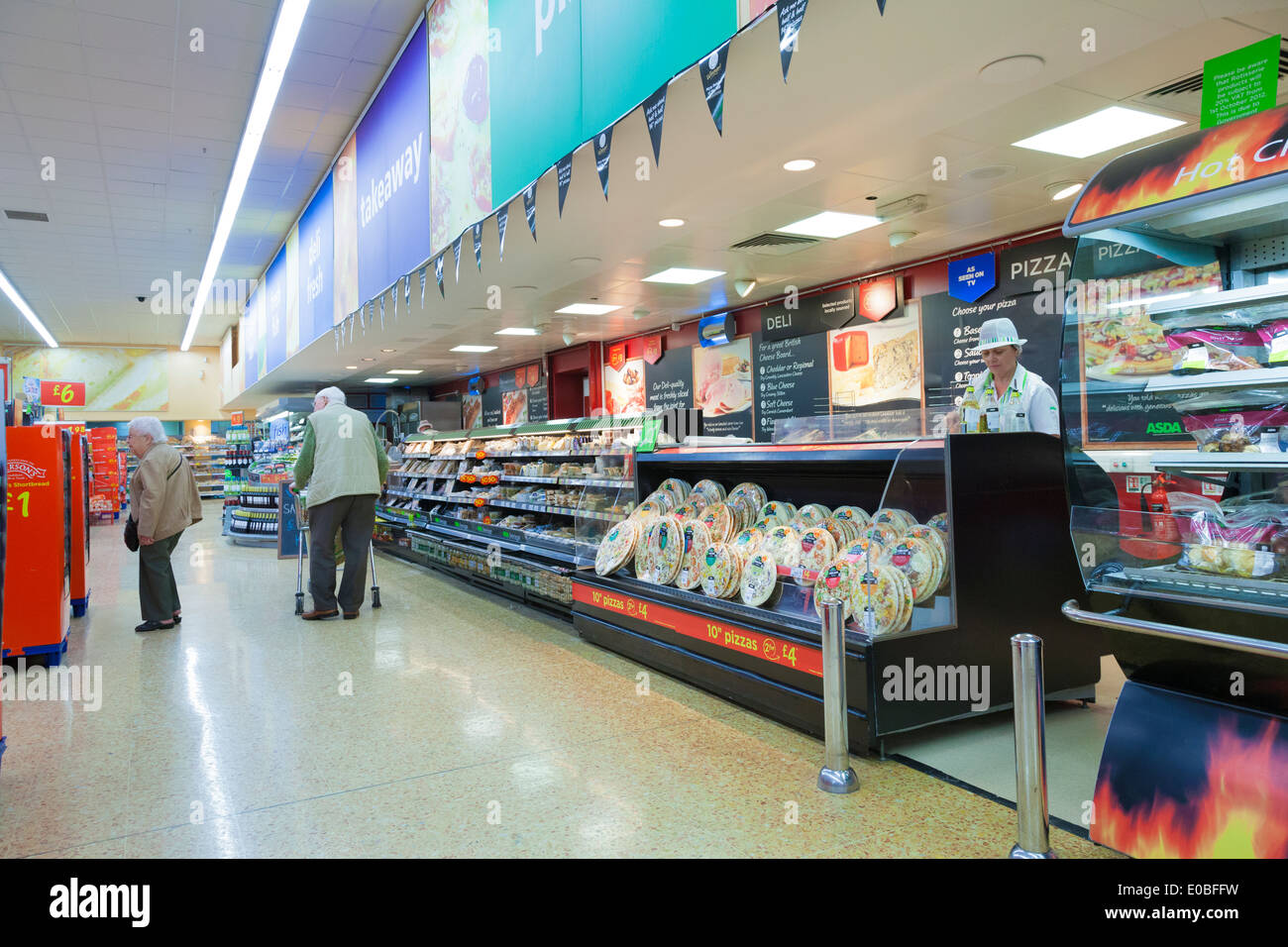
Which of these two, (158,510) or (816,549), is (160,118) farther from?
(816,549)

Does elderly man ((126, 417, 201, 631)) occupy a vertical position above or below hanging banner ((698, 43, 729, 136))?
below

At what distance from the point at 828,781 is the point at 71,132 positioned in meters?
10.2

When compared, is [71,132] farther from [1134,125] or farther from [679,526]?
[1134,125]

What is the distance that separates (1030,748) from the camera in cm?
220

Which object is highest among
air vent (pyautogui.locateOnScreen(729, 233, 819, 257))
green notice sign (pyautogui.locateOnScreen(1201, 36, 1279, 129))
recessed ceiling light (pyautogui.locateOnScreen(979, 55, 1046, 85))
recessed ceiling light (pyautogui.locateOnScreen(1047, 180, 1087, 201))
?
air vent (pyautogui.locateOnScreen(729, 233, 819, 257))

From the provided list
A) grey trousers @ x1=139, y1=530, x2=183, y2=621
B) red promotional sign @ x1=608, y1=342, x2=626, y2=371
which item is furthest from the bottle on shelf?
red promotional sign @ x1=608, y1=342, x2=626, y2=371

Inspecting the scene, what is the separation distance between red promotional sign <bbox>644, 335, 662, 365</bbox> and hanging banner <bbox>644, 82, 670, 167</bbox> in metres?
6.75

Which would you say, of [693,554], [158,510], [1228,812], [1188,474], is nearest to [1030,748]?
[1228,812]

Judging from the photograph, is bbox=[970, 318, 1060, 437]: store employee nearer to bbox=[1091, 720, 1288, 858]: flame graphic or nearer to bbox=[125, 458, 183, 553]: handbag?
bbox=[1091, 720, 1288, 858]: flame graphic

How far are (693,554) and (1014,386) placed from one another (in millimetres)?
2074

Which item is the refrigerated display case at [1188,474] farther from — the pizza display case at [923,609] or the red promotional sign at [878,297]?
the red promotional sign at [878,297]

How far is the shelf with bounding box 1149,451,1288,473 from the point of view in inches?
76.3

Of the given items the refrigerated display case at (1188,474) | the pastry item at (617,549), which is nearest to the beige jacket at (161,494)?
the pastry item at (617,549)
